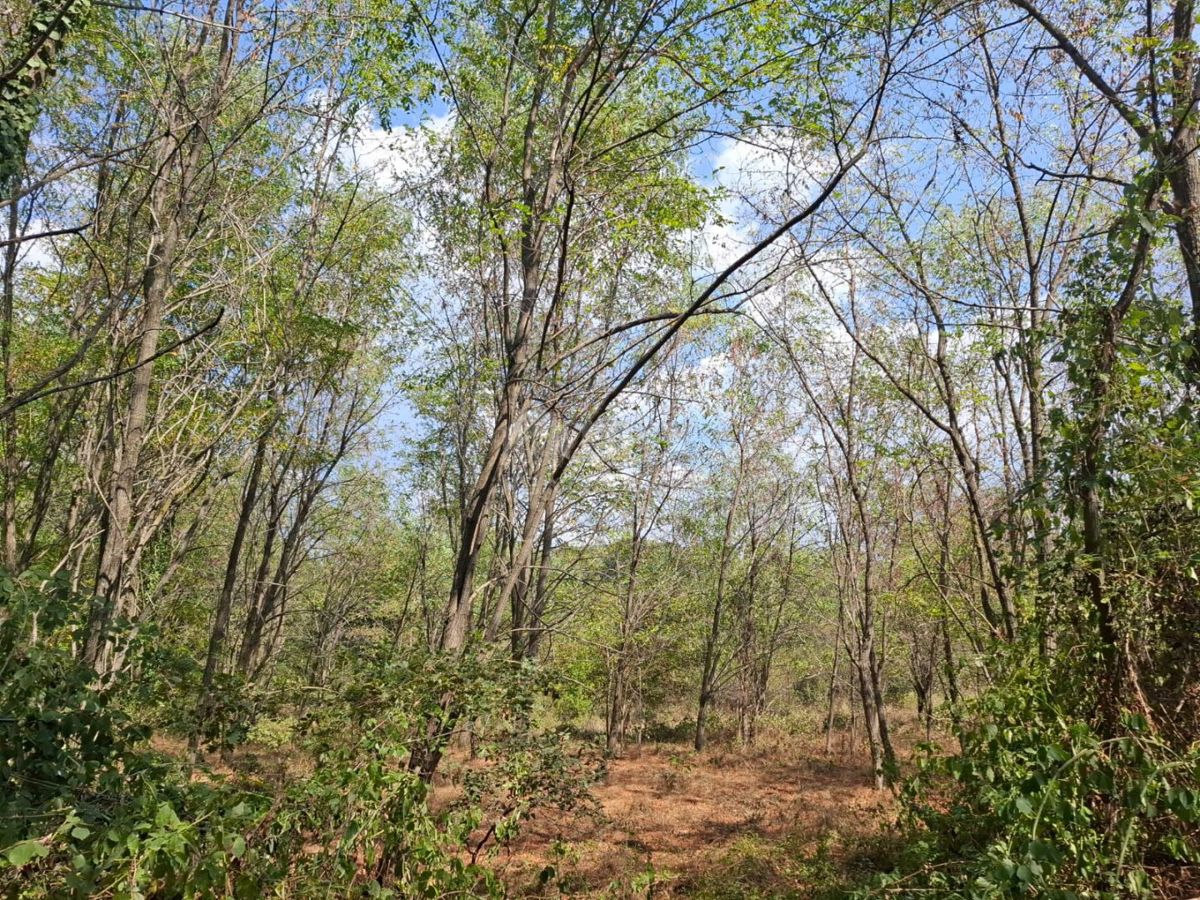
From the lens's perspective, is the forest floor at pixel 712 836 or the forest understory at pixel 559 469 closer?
the forest understory at pixel 559 469

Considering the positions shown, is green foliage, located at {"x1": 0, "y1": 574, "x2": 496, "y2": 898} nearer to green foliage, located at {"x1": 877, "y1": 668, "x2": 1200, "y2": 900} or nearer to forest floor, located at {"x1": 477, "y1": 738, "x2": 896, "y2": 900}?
forest floor, located at {"x1": 477, "y1": 738, "x2": 896, "y2": 900}

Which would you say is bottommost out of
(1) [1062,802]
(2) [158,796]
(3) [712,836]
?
(3) [712,836]

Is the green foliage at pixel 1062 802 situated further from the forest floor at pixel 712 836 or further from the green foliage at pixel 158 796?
the green foliage at pixel 158 796

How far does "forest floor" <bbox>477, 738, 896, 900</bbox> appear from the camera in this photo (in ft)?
22.9

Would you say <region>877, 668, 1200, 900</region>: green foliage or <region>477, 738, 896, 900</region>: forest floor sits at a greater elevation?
<region>877, 668, 1200, 900</region>: green foliage

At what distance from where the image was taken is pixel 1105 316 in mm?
3395

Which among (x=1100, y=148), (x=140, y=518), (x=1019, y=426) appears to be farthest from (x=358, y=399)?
(x=1100, y=148)

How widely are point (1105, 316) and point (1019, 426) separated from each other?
5785 mm

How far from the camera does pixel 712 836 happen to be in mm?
9555

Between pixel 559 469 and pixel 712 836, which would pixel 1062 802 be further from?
pixel 712 836

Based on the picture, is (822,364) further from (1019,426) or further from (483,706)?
(483,706)

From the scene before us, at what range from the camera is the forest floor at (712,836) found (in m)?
6.98

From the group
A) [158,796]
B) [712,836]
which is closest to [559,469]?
[158,796]

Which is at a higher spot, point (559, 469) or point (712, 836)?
point (559, 469)
